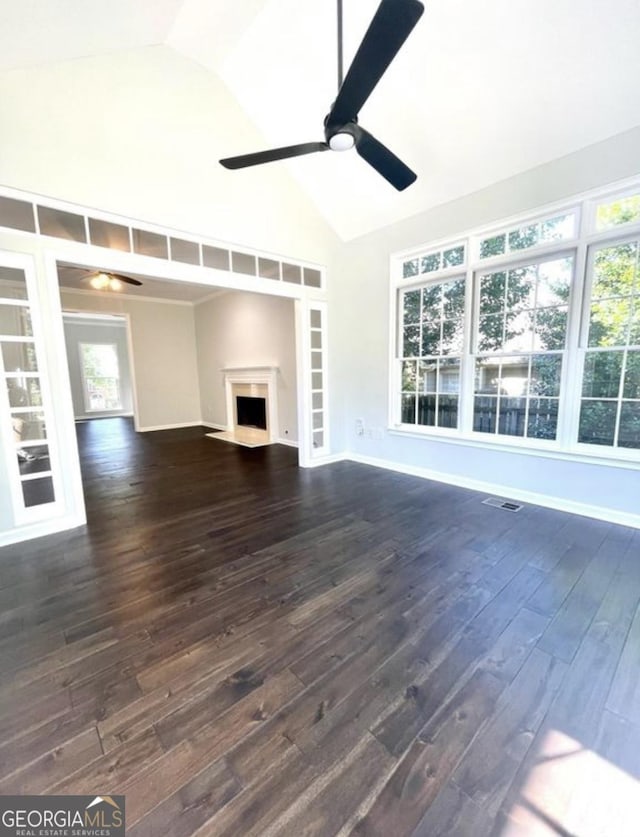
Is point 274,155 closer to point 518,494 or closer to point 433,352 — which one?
point 433,352

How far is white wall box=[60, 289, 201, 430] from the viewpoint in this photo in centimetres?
754

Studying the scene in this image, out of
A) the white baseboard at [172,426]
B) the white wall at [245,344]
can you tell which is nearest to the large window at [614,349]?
the white wall at [245,344]

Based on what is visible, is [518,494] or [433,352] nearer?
[518,494]

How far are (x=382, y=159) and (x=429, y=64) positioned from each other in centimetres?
107

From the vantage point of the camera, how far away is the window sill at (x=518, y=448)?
296 centimetres

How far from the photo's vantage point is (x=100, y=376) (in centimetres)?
1080

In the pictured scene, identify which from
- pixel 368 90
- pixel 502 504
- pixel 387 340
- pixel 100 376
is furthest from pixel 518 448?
pixel 100 376

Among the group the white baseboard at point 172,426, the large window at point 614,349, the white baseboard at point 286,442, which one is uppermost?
the large window at point 614,349

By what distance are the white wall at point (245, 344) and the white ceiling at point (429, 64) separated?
2850 millimetres

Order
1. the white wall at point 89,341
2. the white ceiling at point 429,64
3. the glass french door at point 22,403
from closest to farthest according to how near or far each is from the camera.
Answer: the white ceiling at point 429,64, the glass french door at point 22,403, the white wall at point 89,341

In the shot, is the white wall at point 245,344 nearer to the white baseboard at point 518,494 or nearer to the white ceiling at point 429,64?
the white baseboard at point 518,494

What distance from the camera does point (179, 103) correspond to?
3.13m

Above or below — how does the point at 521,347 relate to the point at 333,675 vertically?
above

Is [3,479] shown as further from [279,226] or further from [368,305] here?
[368,305]
